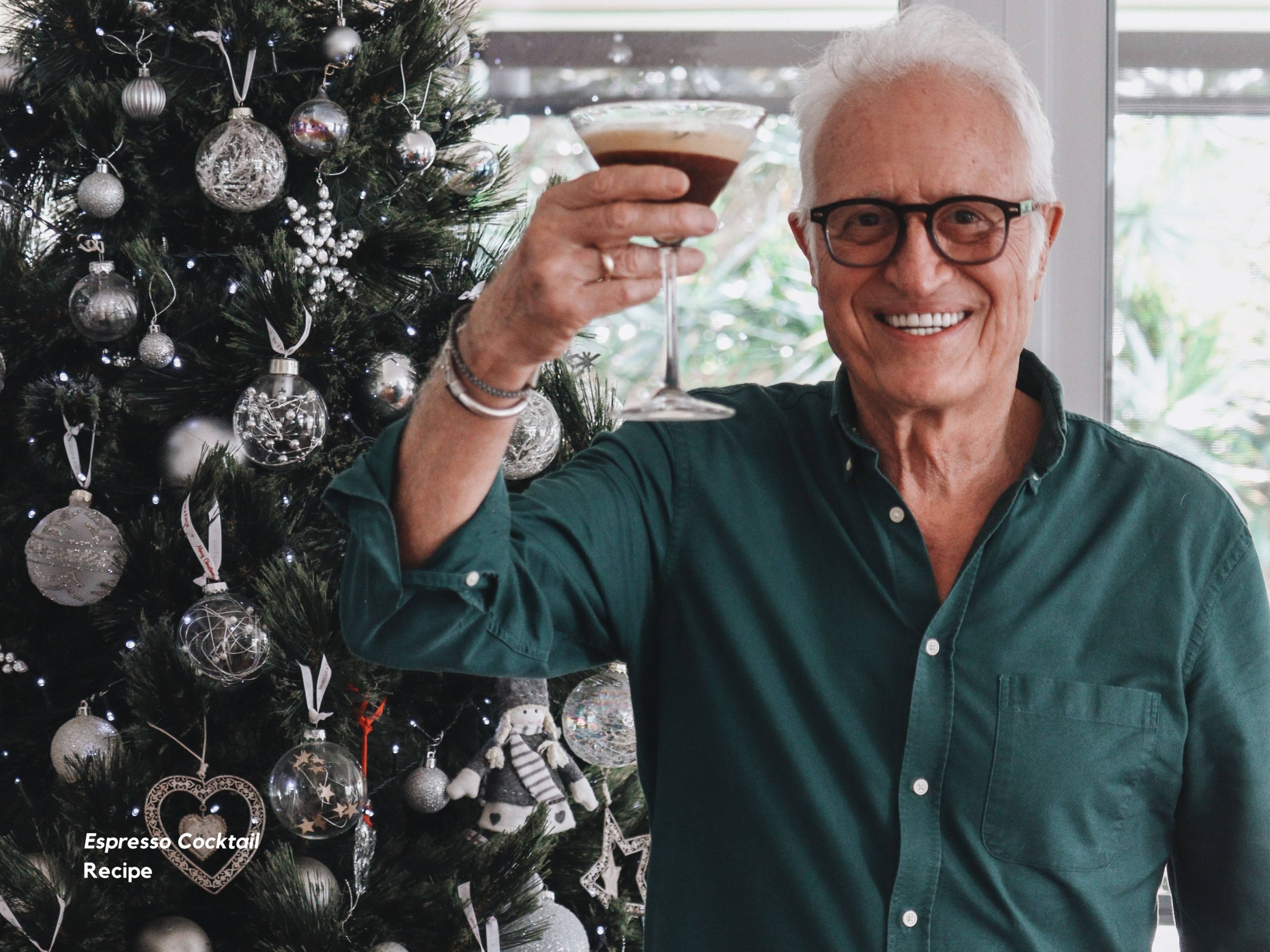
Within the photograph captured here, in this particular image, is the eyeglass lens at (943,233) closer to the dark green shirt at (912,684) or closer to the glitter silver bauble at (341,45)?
the dark green shirt at (912,684)

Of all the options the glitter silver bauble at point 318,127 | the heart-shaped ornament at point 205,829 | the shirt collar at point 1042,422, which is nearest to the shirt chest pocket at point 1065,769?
the shirt collar at point 1042,422

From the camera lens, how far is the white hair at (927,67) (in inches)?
49.0

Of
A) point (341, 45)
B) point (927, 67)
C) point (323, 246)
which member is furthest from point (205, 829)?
point (927, 67)

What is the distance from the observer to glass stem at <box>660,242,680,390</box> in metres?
0.91

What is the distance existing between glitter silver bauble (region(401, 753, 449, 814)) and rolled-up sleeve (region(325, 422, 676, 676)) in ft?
1.18

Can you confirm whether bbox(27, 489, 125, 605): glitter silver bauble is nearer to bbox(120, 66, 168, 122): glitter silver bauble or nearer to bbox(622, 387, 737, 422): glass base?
bbox(120, 66, 168, 122): glitter silver bauble

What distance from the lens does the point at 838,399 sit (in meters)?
1.31

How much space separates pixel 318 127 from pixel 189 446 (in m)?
0.41

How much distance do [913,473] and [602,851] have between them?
0.67 m

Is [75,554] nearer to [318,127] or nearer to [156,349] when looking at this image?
[156,349]

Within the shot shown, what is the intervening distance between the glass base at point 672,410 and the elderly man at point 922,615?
241mm

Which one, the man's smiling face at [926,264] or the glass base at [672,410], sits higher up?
the man's smiling face at [926,264]

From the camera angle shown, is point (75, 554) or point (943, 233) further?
point (75, 554)

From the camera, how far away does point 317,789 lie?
53.9 inches
